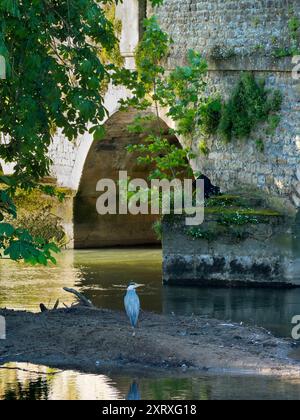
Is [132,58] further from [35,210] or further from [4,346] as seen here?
[4,346]

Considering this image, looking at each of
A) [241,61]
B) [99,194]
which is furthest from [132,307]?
[99,194]

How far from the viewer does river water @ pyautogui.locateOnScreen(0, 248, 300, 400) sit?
44.1ft

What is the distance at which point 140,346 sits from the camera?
586 inches

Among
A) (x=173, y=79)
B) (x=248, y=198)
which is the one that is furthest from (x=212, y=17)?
(x=248, y=198)

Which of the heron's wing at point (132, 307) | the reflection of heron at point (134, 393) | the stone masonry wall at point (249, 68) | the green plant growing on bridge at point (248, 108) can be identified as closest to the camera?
the reflection of heron at point (134, 393)

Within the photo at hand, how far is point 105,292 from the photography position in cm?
2052

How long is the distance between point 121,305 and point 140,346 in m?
4.16

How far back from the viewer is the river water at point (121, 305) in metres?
13.4

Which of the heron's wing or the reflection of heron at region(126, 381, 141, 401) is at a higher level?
the heron's wing

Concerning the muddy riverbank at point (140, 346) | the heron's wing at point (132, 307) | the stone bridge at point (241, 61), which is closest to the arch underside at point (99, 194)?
the stone bridge at point (241, 61)

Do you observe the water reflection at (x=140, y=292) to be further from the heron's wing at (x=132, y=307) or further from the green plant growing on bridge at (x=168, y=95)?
the heron's wing at (x=132, y=307)

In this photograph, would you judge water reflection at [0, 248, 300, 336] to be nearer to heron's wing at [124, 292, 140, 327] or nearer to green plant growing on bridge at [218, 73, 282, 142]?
heron's wing at [124, 292, 140, 327]

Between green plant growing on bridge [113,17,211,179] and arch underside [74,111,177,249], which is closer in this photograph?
green plant growing on bridge [113,17,211,179]

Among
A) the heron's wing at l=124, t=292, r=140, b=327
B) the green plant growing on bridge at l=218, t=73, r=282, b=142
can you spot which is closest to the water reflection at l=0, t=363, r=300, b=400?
the heron's wing at l=124, t=292, r=140, b=327
